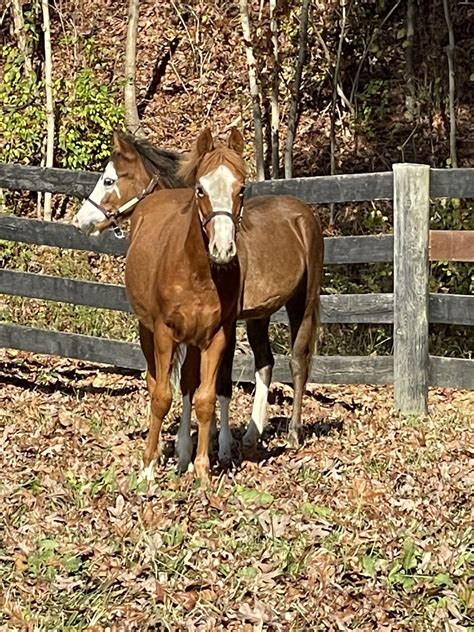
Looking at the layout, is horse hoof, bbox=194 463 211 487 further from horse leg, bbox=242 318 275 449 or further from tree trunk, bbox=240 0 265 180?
tree trunk, bbox=240 0 265 180

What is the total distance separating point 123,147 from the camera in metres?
7.59

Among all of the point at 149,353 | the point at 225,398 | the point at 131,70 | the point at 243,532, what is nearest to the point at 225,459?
the point at 225,398

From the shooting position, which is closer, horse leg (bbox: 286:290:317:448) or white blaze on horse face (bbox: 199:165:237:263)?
white blaze on horse face (bbox: 199:165:237:263)

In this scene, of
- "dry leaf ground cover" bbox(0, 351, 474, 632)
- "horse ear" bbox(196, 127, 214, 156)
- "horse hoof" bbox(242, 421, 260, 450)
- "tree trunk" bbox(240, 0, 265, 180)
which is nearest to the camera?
"dry leaf ground cover" bbox(0, 351, 474, 632)

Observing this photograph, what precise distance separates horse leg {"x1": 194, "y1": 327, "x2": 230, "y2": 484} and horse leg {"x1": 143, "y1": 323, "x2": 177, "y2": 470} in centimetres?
18

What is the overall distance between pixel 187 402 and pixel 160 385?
1.34ft

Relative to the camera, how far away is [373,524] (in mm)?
5492

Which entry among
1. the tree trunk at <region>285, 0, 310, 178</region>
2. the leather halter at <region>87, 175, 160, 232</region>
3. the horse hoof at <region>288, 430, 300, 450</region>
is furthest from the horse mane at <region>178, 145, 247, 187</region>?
the tree trunk at <region>285, 0, 310, 178</region>

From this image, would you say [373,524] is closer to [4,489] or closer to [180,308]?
[180,308]

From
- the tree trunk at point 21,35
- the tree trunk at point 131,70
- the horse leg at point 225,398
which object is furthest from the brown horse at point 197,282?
the tree trunk at point 21,35

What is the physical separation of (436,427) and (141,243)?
2627mm

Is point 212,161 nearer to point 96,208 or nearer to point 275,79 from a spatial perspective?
point 96,208

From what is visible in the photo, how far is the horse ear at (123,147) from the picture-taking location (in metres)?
7.58

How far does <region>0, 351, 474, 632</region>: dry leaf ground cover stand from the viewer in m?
4.54
